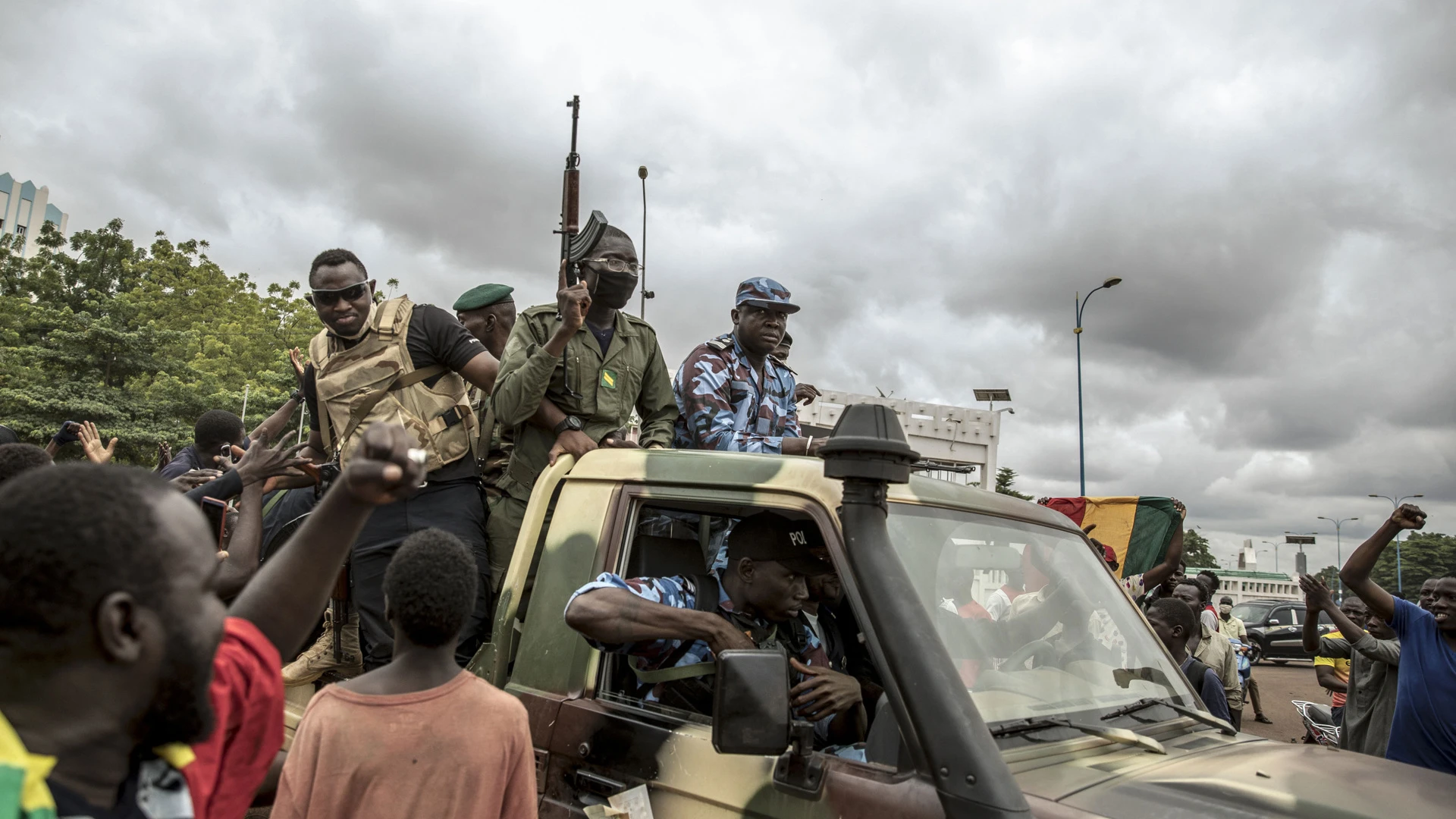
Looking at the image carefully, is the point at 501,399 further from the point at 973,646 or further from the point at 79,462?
the point at 79,462

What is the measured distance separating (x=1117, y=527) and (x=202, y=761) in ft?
21.9

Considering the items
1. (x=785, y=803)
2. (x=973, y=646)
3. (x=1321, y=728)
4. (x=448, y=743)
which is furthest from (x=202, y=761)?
(x=1321, y=728)

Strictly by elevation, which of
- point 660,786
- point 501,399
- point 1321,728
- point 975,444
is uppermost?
point 975,444

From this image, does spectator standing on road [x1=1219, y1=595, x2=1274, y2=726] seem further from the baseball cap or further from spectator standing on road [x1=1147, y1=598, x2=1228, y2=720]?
the baseball cap

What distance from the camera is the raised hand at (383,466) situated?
130 centimetres

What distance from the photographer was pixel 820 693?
228cm

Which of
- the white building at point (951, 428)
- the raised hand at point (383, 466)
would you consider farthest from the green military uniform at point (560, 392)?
the white building at point (951, 428)

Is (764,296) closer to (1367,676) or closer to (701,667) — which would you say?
(701,667)

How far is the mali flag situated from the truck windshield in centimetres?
401

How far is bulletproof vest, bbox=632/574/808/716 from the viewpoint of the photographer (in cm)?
251

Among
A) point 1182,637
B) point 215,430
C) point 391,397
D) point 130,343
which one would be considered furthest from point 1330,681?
point 130,343

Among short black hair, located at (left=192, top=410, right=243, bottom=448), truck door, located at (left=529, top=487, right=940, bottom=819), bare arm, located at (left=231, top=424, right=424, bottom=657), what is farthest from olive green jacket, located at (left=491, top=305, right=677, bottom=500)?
short black hair, located at (left=192, top=410, right=243, bottom=448)

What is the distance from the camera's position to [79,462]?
1.13 m

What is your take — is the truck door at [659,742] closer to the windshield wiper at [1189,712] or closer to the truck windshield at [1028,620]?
the truck windshield at [1028,620]
